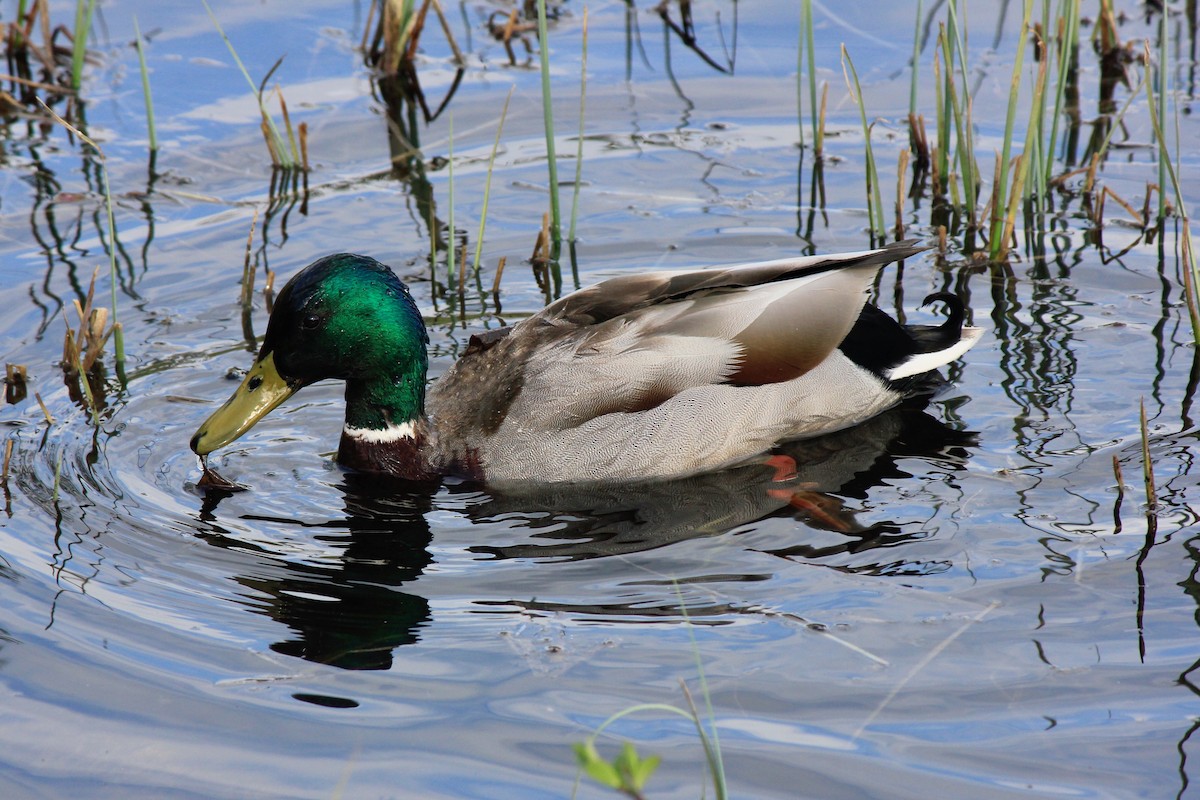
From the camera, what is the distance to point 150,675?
14.0ft

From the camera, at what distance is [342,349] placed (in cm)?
568

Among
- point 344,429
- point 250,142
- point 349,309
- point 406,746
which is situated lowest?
point 406,746

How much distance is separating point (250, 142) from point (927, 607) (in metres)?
5.74

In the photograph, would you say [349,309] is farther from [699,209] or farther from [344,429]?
[699,209]

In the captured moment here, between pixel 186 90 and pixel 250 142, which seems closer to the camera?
pixel 250 142

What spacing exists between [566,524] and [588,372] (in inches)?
25.4

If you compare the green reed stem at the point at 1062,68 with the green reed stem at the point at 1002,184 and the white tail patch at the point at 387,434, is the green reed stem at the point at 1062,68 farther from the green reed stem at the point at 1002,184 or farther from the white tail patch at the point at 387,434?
the white tail patch at the point at 387,434

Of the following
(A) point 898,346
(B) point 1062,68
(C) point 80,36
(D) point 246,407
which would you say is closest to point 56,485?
(D) point 246,407

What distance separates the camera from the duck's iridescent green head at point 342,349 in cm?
556

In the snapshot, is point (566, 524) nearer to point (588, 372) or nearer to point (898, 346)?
point (588, 372)

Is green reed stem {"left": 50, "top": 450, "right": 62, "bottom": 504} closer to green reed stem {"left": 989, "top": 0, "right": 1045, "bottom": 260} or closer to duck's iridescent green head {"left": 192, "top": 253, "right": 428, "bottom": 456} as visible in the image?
duck's iridescent green head {"left": 192, "top": 253, "right": 428, "bottom": 456}

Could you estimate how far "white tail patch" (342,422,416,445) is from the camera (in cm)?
584

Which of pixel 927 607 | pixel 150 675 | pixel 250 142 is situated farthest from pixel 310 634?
pixel 250 142

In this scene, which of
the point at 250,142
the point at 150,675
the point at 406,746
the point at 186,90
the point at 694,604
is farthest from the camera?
the point at 186,90
